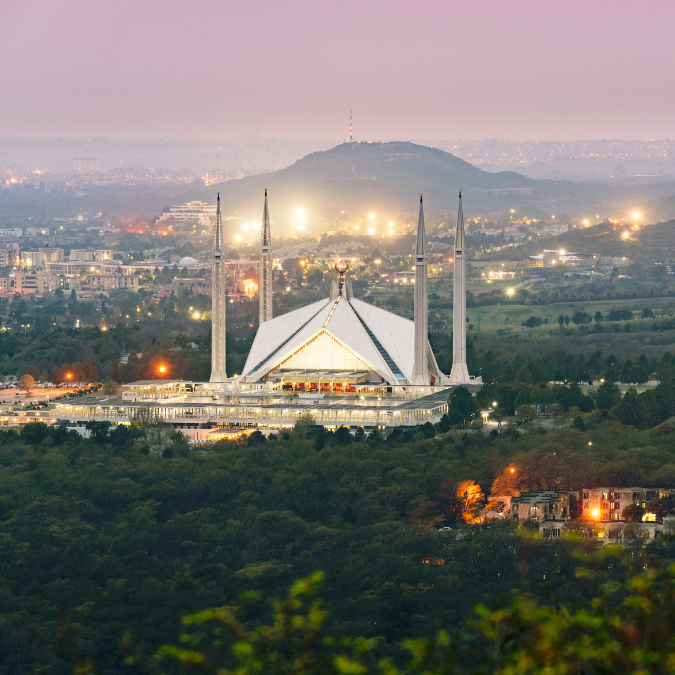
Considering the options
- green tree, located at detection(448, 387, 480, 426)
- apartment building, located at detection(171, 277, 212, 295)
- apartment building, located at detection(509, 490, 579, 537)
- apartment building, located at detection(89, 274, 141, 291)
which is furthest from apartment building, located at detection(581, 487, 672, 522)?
apartment building, located at detection(89, 274, 141, 291)

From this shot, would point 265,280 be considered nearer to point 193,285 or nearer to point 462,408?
point 462,408

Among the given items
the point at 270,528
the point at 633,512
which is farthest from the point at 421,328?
the point at 270,528

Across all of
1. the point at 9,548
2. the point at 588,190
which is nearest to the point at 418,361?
the point at 9,548

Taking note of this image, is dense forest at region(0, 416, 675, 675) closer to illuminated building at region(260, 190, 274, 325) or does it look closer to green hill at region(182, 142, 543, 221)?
illuminated building at region(260, 190, 274, 325)

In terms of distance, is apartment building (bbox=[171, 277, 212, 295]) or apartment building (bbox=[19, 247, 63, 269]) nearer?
apartment building (bbox=[171, 277, 212, 295])

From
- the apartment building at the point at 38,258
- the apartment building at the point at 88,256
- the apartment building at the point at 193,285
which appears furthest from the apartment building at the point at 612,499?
the apartment building at the point at 88,256

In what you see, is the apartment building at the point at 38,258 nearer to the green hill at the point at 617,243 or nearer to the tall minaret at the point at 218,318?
the green hill at the point at 617,243
